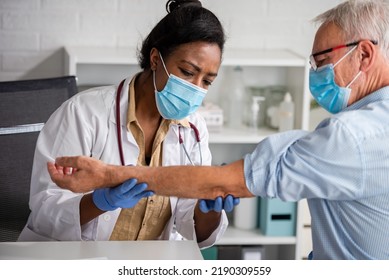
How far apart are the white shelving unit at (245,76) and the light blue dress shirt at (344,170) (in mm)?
1412

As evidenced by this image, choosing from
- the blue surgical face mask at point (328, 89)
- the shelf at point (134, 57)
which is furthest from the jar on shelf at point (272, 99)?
the blue surgical face mask at point (328, 89)

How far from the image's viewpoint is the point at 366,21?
1.50 m

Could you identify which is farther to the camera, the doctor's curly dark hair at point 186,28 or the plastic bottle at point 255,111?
the plastic bottle at point 255,111

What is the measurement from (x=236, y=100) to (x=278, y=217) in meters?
0.49

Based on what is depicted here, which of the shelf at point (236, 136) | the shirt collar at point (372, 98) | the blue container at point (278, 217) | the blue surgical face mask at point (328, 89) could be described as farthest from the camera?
the blue container at point (278, 217)

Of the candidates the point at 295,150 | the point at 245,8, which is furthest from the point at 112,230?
the point at 245,8

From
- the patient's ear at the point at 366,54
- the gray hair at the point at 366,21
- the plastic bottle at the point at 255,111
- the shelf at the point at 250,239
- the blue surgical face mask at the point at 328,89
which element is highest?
the gray hair at the point at 366,21

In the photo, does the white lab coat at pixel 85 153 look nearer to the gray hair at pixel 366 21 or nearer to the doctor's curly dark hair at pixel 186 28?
the doctor's curly dark hair at pixel 186 28

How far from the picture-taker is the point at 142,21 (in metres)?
3.02

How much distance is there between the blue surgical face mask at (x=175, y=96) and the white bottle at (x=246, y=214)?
114 cm

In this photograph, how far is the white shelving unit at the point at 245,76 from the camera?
2832 millimetres

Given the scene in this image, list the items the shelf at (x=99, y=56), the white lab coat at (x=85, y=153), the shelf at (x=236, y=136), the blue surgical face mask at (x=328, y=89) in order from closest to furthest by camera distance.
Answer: the blue surgical face mask at (x=328, y=89) → the white lab coat at (x=85, y=153) → the shelf at (x=99, y=56) → the shelf at (x=236, y=136)

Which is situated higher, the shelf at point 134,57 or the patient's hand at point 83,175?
the shelf at point 134,57
